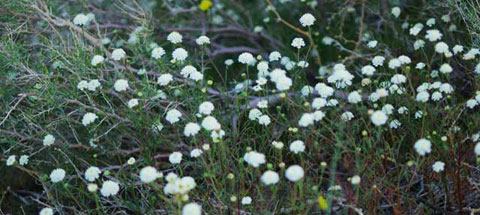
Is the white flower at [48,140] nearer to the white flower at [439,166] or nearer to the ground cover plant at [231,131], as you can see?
the ground cover plant at [231,131]

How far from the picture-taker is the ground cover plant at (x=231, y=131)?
2498 mm

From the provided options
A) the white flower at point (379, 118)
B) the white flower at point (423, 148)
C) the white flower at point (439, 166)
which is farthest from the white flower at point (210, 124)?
the white flower at point (439, 166)

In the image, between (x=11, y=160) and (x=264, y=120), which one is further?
(x=264, y=120)

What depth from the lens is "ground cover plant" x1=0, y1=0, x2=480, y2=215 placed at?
2498 mm

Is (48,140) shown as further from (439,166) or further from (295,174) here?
(439,166)

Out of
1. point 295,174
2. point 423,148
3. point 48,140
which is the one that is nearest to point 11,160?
point 48,140

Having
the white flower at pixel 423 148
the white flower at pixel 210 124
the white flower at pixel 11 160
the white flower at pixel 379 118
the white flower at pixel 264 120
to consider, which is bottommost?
the white flower at pixel 11 160

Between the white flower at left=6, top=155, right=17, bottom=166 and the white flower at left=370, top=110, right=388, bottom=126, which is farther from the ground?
the white flower at left=370, top=110, right=388, bottom=126

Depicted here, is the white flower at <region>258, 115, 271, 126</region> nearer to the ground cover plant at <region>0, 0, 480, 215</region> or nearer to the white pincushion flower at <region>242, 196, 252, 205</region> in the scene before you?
the ground cover plant at <region>0, 0, 480, 215</region>

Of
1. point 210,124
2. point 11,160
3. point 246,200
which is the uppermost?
point 210,124

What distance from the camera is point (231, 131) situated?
2979mm

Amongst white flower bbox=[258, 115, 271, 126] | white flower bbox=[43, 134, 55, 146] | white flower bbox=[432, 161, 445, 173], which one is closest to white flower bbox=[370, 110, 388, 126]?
white flower bbox=[432, 161, 445, 173]

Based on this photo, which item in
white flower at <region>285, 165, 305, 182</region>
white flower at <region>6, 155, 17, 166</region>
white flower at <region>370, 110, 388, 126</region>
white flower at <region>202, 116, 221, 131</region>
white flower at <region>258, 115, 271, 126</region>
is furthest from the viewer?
white flower at <region>258, 115, 271, 126</region>

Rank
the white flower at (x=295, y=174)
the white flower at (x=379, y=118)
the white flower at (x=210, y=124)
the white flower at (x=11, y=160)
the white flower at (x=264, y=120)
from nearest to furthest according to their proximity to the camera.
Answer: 1. the white flower at (x=295, y=174)
2. the white flower at (x=379, y=118)
3. the white flower at (x=210, y=124)
4. the white flower at (x=11, y=160)
5. the white flower at (x=264, y=120)
